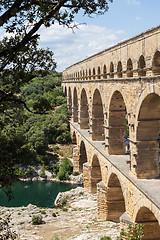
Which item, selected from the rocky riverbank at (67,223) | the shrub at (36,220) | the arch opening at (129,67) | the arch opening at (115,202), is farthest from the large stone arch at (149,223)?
the shrub at (36,220)

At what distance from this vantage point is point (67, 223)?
18000mm

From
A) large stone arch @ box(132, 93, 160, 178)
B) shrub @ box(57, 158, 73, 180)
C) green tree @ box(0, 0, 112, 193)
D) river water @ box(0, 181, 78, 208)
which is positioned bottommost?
river water @ box(0, 181, 78, 208)

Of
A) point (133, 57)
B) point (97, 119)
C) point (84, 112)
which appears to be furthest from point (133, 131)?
point (84, 112)

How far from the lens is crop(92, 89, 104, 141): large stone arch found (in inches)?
913

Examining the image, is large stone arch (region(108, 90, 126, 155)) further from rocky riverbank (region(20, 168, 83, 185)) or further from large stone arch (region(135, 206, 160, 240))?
rocky riverbank (region(20, 168, 83, 185))

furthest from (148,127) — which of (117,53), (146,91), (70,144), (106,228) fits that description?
(70,144)

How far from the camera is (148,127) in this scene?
44.3 feet

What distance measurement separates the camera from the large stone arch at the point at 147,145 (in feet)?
43.6

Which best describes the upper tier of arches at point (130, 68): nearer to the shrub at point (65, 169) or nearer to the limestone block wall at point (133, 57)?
the limestone block wall at point (133, 57)

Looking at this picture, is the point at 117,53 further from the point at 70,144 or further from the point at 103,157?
the point at 70,144

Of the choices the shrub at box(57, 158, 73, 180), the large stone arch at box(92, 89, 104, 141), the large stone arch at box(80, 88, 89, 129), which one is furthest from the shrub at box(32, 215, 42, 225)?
the large stone arch at box(80, 88, 89, 129)

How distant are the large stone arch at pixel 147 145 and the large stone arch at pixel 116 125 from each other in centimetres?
435

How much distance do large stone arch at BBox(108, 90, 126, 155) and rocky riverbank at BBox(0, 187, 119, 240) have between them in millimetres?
4374

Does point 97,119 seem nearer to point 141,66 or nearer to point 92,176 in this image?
point 92,176
